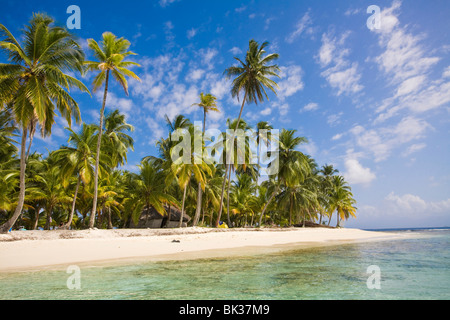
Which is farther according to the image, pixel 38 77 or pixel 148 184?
pixel 148 184

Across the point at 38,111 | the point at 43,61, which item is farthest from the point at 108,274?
the point at 43,61

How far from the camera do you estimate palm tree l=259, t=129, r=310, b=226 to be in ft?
81.6

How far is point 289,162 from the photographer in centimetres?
2522

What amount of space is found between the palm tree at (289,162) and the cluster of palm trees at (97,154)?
11 cm

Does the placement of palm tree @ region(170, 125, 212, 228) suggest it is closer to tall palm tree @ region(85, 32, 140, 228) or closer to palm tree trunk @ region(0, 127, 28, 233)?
tall palm tree @ region(85, 32, 140, 228)

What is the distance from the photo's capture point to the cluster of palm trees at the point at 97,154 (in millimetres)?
11383

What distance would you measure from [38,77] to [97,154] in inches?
186


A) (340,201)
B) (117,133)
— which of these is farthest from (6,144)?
(340,201)

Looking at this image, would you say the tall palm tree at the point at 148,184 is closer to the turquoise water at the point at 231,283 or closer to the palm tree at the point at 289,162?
the palm tree at the point at 289,162

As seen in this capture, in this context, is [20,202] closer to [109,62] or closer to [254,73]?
[109,62]

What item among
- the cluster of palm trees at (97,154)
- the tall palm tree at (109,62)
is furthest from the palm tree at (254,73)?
the tall palm tree at (109,62)

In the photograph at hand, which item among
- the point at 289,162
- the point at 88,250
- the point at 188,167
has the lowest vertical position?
the point at 88,250
